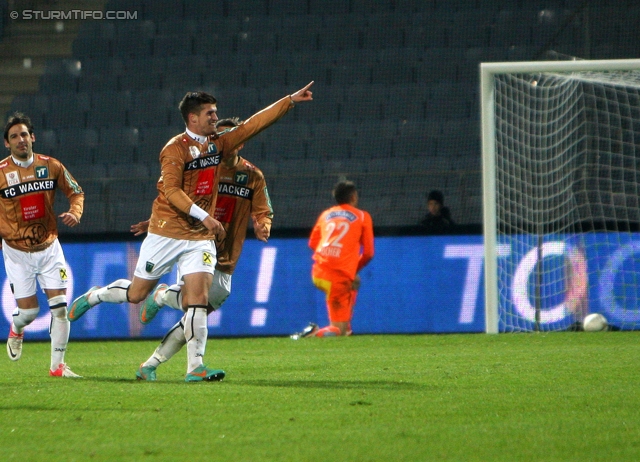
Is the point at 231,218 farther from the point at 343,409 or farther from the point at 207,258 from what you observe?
the point at 343,409

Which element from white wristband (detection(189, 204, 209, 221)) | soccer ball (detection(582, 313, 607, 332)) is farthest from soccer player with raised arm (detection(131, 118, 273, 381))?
soccer ball (detection(582, 313, 607, 332))

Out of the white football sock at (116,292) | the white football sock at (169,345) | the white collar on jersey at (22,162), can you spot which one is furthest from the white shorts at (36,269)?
the white football sock at (169,345)

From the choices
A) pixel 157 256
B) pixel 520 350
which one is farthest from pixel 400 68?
pixel 157 256

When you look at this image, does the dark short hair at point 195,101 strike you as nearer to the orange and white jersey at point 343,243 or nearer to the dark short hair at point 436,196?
the orange and white jersey at point 343,243

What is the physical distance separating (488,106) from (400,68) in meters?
6.04

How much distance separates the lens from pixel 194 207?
6422 millimetres

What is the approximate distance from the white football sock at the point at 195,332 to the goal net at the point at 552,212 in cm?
484

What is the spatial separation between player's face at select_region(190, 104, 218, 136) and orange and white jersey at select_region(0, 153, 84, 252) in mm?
1342

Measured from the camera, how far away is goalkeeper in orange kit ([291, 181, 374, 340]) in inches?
452

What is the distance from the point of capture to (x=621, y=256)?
11.5 meters

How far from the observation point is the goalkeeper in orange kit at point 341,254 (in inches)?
452

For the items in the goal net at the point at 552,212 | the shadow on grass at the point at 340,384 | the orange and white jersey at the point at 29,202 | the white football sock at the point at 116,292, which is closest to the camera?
the shadow on grass at the point at 340,384

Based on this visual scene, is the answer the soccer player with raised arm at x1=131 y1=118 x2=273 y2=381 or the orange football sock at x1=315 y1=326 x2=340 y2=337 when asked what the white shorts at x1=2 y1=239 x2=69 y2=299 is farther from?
the orange football sock at x1=315 y1=326 x2=340 y2=337

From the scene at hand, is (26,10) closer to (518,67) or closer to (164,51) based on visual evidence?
(164,51)
